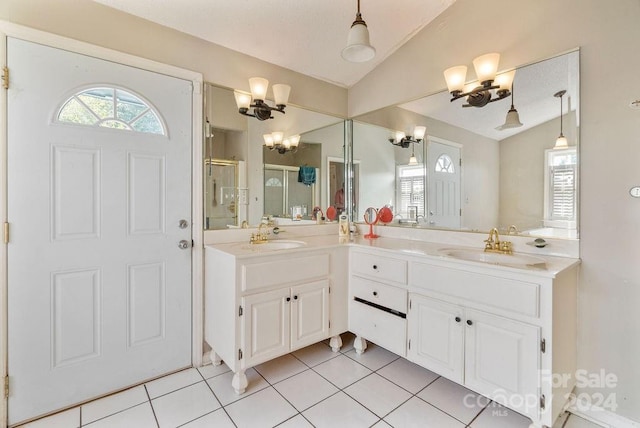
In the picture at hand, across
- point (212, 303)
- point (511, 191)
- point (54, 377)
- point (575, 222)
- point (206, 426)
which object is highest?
point (511, 191)

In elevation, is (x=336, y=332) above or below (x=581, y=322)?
below

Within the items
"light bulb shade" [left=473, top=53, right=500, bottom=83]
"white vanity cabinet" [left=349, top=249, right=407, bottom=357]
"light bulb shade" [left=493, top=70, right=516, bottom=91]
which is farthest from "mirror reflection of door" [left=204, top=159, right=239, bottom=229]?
"light bulb shade" [left=493, top=70, right=516, bottom=91]

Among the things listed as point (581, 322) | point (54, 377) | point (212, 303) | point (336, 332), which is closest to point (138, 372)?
point (54, 377)

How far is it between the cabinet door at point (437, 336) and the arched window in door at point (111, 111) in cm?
199

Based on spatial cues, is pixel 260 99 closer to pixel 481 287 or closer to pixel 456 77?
pixel 456 77

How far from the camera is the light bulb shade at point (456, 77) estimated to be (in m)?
2.02

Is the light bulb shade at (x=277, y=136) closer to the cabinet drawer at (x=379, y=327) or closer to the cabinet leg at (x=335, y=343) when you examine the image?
the cabinet drawer at (x=379, y=327)

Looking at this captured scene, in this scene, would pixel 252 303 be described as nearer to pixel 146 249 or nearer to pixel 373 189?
pixel 146 249

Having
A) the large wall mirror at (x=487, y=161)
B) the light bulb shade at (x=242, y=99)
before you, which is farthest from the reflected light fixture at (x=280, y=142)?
the large wall mirror at (x=487, y=161)

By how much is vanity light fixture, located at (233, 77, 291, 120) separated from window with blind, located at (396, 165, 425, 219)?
3.74 ft

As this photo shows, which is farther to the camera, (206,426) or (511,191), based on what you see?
(511,191)

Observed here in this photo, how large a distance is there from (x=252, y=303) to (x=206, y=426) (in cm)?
65

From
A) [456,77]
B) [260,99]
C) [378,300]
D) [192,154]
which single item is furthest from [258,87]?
[378,300]

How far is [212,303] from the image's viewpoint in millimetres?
2053
